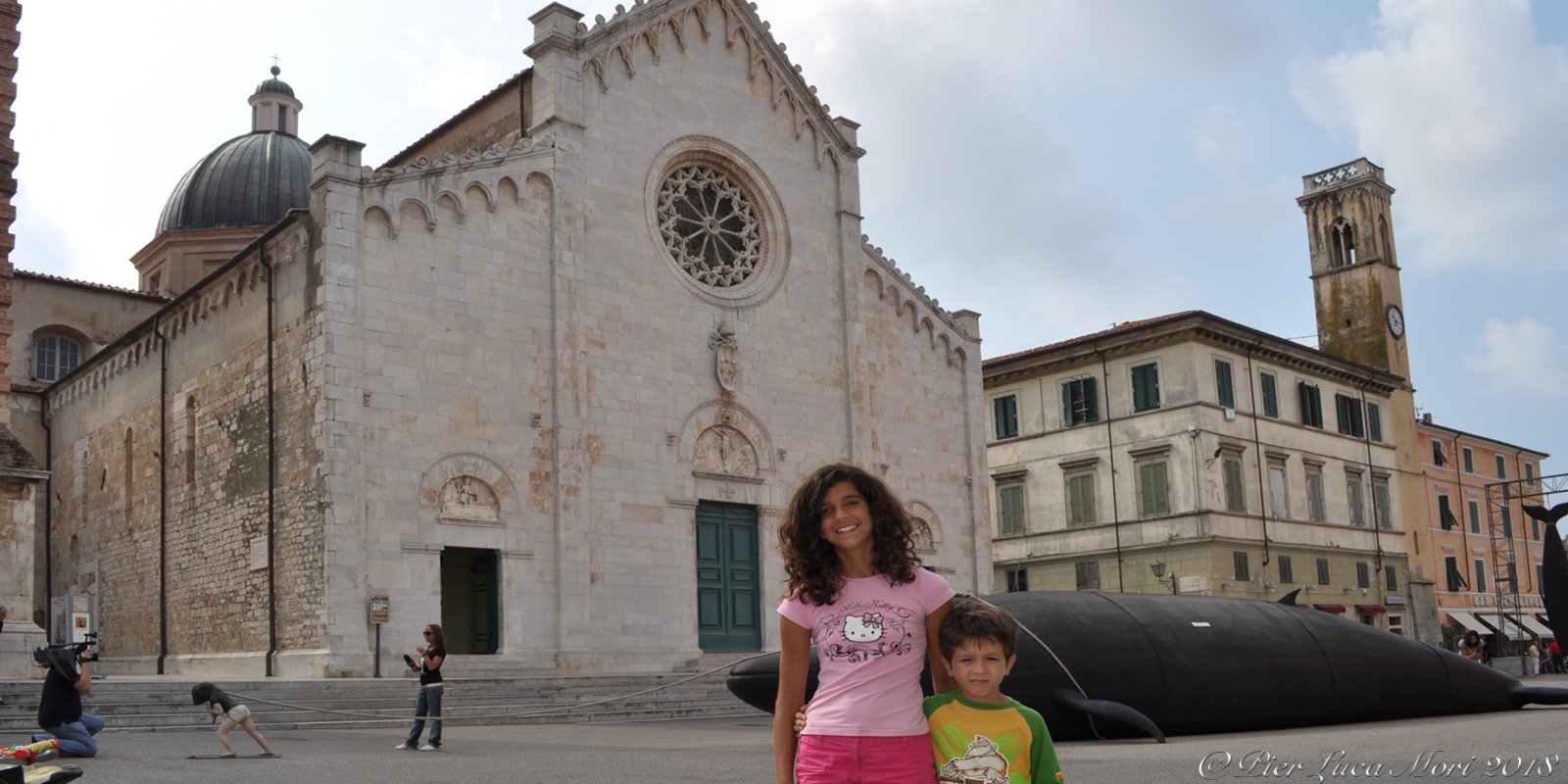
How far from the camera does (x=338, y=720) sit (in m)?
18.6

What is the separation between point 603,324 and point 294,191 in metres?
22.9

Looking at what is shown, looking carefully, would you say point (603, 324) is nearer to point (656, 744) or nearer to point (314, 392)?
point (314, 392)

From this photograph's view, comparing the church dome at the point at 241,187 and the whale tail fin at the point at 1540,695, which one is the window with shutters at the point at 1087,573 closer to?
the whale tail fin at the point at 1540,695

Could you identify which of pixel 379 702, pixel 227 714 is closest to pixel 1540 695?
pixel 227 714

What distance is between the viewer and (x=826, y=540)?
514 centimetres

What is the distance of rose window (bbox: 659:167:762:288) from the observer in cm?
2888

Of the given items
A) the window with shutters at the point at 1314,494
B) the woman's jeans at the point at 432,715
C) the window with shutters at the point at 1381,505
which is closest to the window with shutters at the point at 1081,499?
the window with shutters at the point at 1314,494

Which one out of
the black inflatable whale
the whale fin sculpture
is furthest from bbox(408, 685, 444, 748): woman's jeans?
the whale fin sculpture

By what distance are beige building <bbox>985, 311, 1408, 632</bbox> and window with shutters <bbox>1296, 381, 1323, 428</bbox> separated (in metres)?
0.05

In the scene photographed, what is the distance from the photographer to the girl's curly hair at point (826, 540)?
506 cm

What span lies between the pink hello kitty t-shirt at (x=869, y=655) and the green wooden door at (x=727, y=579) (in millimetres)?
22547

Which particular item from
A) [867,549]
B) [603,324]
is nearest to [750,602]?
[603,324]

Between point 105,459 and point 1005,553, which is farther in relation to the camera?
point 1005,553

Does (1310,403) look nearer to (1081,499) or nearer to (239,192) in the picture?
(1081,499)
